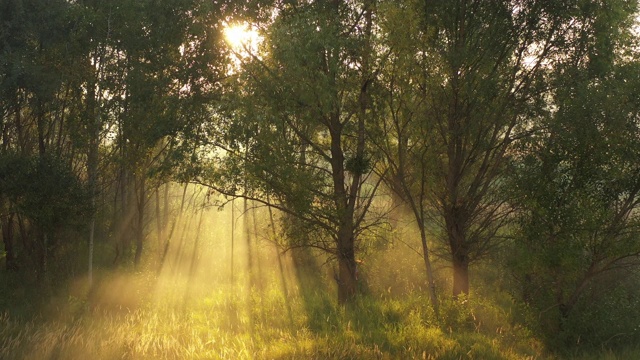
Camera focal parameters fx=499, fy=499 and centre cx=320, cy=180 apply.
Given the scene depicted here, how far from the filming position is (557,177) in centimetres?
1364

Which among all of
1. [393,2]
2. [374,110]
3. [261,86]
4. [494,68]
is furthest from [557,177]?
[261,86]

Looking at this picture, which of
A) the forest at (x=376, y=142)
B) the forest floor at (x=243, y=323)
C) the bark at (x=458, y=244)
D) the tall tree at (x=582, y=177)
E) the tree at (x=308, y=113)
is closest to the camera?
the forest floor at (x=243, y=323)

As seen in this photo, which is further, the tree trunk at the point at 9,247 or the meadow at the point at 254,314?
the tree trunk at the point at 9,247

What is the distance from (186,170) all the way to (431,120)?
289 inches

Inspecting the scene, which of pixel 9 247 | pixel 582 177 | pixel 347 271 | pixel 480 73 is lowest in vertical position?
pixel 347 271

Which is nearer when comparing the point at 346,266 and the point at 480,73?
the point at 480,73

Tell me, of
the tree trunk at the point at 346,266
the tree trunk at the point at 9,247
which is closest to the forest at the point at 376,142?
the tree trunk at the point at 346,266

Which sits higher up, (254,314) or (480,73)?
(480,73)

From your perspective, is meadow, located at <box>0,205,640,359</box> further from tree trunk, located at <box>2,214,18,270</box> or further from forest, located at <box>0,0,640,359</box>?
tree trunk, located at <box>2,214,18,270</box>

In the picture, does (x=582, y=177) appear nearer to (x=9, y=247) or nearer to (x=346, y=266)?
(x=346, y=266)

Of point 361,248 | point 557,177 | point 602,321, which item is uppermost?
point 557,177

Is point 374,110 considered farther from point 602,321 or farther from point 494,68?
point 602,321

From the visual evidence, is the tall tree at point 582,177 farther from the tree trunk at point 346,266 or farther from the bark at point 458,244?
the tree trunk at point 346,266

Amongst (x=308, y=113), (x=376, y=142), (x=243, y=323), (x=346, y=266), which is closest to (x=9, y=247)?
(x=243, y=323)
